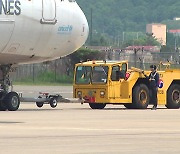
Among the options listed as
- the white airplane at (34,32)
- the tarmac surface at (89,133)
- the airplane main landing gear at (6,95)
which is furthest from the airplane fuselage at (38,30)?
the tarmac surface at (89,133)

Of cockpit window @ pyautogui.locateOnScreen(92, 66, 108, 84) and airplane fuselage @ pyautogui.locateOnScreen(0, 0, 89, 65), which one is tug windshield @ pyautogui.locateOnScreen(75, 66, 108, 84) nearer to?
cockpit window @ pyautogui.locateOnScreen(92, 66, 108, 84)

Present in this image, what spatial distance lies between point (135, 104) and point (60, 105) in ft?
13.8

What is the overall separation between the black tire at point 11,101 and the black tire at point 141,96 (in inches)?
176

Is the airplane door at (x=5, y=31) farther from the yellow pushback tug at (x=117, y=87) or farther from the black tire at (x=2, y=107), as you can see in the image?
the yellow pushback tug at (x=117, y=87)

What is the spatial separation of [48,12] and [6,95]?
296 cm

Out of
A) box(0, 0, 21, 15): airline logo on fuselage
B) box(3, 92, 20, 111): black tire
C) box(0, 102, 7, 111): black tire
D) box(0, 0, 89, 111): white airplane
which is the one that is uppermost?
box(0, 0, 21, 15): airline logo on fuselage

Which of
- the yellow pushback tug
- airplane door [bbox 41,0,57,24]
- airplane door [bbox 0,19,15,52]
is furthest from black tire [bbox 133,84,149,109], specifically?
airplane door [bbox 0,19,15,52]

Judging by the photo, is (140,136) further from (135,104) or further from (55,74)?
(55,74)

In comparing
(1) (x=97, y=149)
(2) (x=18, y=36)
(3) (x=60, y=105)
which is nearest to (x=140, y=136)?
(1) (x=97, y=149)

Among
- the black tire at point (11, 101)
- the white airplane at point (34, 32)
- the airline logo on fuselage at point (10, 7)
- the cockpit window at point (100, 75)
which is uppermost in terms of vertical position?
the airline logo on fuselage at point (10, 7)

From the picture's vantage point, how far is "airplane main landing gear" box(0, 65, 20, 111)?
34.0 metres

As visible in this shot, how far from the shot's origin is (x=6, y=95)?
3428 cm

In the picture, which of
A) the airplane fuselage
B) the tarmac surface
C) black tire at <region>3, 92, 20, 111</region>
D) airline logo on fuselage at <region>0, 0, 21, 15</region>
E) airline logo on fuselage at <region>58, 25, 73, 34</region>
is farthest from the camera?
airline logo on fuselage at <region>58, 25, 73, 34</region>

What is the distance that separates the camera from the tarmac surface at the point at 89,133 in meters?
20.4
